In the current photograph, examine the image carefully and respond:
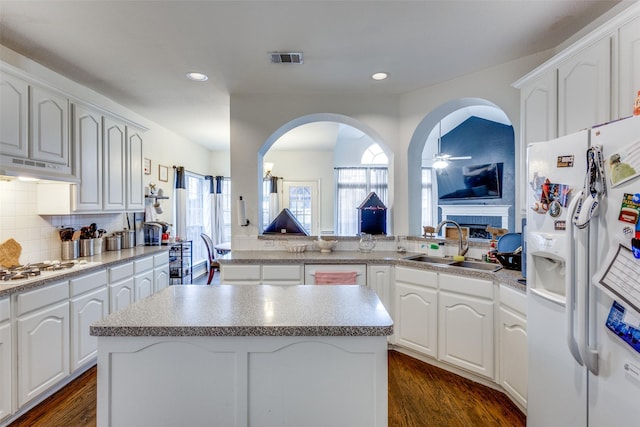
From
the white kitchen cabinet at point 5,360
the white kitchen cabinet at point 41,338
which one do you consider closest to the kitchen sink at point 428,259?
the white kitchen cabinet at point 41,338

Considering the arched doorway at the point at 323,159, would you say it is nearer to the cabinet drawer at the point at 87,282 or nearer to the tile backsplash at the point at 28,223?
the tile backsplash at the point at 28,223

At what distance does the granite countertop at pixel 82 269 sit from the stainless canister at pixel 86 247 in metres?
0.06

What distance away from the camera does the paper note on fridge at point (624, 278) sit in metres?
1.01

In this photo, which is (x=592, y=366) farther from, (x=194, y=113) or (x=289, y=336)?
(x=194, y=113)

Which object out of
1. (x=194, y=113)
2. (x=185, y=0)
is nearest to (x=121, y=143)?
(x=194, y=113)

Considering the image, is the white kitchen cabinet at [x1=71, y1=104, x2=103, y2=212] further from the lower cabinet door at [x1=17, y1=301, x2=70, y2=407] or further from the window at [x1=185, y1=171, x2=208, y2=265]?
the window at [x1=185, y1=171, x2=208, y2=265]

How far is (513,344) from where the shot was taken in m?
1.97

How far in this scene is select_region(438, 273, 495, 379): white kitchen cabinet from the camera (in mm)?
2191

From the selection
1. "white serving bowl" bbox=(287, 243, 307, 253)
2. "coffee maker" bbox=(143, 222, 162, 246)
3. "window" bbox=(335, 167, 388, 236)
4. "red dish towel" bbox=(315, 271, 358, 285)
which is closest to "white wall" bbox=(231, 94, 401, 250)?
"white serving bowl" bbox=(287, 243, 307, 253)

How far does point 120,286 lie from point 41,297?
814mm

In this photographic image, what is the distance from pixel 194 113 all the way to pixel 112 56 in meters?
1.54

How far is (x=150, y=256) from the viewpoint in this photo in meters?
3.33

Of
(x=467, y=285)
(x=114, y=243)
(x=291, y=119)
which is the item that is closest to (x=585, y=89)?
(x=467, y=285)

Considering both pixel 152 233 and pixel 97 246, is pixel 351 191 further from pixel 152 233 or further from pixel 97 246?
pixel 97 246
